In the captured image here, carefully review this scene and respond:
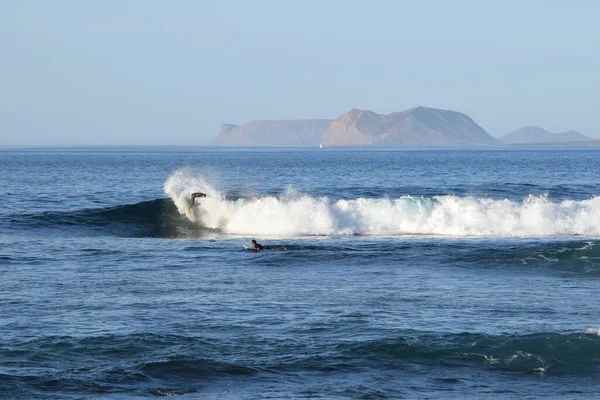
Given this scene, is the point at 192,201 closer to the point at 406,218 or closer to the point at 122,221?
the point at 122,221

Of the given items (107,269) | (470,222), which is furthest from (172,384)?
(470,222)

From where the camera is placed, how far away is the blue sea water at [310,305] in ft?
47.7

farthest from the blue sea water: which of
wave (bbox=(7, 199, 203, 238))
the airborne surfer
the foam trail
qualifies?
the airborne surfer

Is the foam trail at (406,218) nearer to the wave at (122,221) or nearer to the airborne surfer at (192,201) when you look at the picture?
the airborne surfer at (192,201)

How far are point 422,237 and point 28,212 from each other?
19.5m

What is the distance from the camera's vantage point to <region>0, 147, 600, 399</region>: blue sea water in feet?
47.7

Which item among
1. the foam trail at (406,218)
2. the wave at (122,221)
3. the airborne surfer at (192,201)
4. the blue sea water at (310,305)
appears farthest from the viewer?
the airborne surfer at (192,201)

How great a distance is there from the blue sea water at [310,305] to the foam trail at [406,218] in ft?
0.34

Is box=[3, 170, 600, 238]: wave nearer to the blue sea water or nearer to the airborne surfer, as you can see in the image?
the blue sea water

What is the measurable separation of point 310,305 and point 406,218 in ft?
60.7

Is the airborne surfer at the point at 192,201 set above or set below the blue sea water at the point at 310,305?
above

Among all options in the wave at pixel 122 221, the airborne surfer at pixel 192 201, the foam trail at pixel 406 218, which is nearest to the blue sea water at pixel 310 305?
the foam trail at pixel 406 218

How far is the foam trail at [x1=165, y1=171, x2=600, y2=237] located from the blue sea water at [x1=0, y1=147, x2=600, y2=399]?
0.34 ft

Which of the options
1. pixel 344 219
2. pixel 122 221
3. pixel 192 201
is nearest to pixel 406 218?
pixel 344 219
